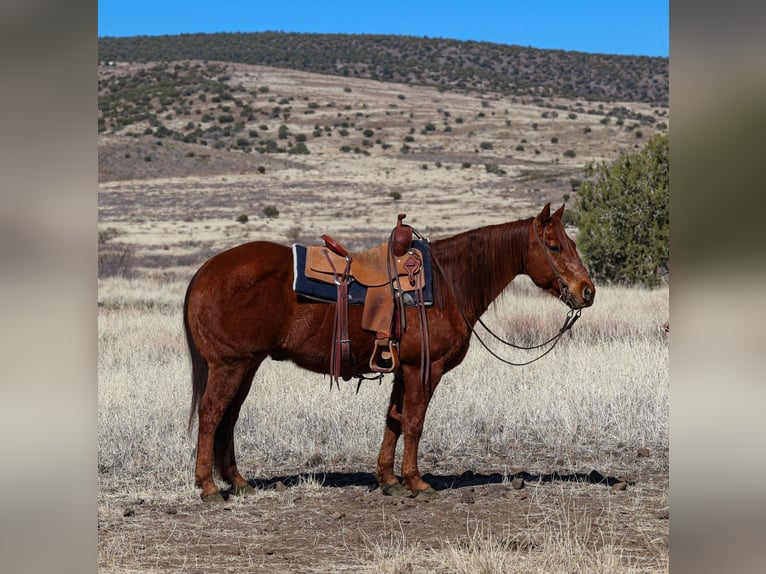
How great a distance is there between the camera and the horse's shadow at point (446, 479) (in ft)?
22.5

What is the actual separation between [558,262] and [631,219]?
39.4ft

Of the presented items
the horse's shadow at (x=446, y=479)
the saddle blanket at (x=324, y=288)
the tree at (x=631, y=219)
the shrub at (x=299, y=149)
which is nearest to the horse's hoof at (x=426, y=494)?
the horse's shadow at (x=446, y=479)

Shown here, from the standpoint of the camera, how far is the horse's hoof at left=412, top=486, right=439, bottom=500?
251 inches

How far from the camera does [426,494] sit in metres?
6.41

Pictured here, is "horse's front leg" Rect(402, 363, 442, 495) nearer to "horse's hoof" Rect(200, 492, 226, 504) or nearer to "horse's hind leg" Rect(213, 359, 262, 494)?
"horse's hind leg" Rect(213, 359, 262, 494)

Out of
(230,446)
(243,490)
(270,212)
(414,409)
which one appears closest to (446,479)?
(414,409)

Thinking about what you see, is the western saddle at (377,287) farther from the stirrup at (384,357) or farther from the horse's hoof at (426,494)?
the horse's hoof at (426,494)

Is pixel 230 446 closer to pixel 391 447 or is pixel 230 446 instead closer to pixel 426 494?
pixel 391 447

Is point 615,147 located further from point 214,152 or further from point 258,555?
point 258,555

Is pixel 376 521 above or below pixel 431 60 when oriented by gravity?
below

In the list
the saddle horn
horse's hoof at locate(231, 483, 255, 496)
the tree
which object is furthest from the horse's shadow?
the tree
